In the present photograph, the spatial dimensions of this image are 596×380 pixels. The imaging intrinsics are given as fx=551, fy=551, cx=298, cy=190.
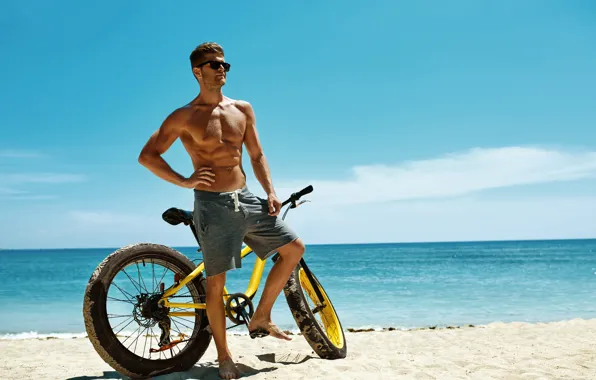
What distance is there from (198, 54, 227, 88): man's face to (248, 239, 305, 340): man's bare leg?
4.21 feet

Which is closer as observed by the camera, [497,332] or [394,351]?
[394,351]

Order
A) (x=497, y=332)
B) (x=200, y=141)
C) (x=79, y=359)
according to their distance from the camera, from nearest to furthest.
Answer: (x=200, y=141)
(x=79, y=359)
(x=497, y=332)

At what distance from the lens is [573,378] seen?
3.96 metres

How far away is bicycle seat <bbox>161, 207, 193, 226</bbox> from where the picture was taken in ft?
13.3

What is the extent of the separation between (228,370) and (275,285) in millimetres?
682

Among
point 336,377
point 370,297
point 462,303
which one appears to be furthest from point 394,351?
point 370,297

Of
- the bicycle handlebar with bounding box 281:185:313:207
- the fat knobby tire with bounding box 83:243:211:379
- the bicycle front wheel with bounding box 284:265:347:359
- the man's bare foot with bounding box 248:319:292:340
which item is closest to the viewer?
the fat knobby tire with bounding box 83:243:211:379

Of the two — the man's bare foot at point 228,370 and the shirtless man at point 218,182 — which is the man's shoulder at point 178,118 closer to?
the shirtless man at point 218,182

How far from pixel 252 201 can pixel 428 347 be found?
2721 millimetres

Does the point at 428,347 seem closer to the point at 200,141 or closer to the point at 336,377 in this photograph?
the point at 336,377

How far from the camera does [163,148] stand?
3857 mm

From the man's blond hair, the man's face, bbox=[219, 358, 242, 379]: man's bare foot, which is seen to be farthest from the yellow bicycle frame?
the man's blond hair

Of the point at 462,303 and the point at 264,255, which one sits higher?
the point at 264,255

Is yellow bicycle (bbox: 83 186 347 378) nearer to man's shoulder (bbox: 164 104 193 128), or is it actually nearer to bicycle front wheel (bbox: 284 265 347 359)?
bicycle front wheel (bbox: 284 265 347 359)
